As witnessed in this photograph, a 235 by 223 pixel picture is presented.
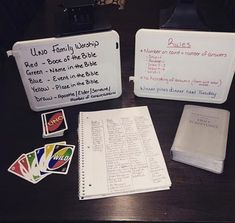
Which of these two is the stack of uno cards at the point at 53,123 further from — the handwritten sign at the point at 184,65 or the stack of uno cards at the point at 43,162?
the handwritten sign at the point at 184,65

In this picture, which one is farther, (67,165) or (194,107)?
(194,107)

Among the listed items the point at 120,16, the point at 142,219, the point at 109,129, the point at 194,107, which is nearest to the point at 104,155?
the point at 109,129

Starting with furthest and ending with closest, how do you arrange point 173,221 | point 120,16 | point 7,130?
point 120,16, point 7,130, point 173,221

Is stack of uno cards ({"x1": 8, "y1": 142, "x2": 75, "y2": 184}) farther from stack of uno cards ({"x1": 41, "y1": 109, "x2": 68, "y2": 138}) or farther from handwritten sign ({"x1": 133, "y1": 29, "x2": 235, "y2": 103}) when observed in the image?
handwritten sign ({"x1": 133, "y1": 29, "x2": 235, "y2": 103})

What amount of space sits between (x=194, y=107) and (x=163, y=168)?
9.7 inches

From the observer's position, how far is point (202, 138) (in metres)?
0.73

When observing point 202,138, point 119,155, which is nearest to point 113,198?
point 119,155

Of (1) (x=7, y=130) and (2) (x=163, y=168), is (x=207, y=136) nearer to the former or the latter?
(2) (x=163, y=168)

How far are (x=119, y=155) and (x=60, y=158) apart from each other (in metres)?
0.17

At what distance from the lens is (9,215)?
0.64m

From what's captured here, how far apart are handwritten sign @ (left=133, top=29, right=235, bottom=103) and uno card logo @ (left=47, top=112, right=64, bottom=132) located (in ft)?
0.89

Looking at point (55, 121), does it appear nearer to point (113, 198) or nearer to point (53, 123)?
point (53, 123)

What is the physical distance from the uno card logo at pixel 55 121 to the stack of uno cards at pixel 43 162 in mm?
61

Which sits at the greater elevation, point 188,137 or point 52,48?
point 52,48
